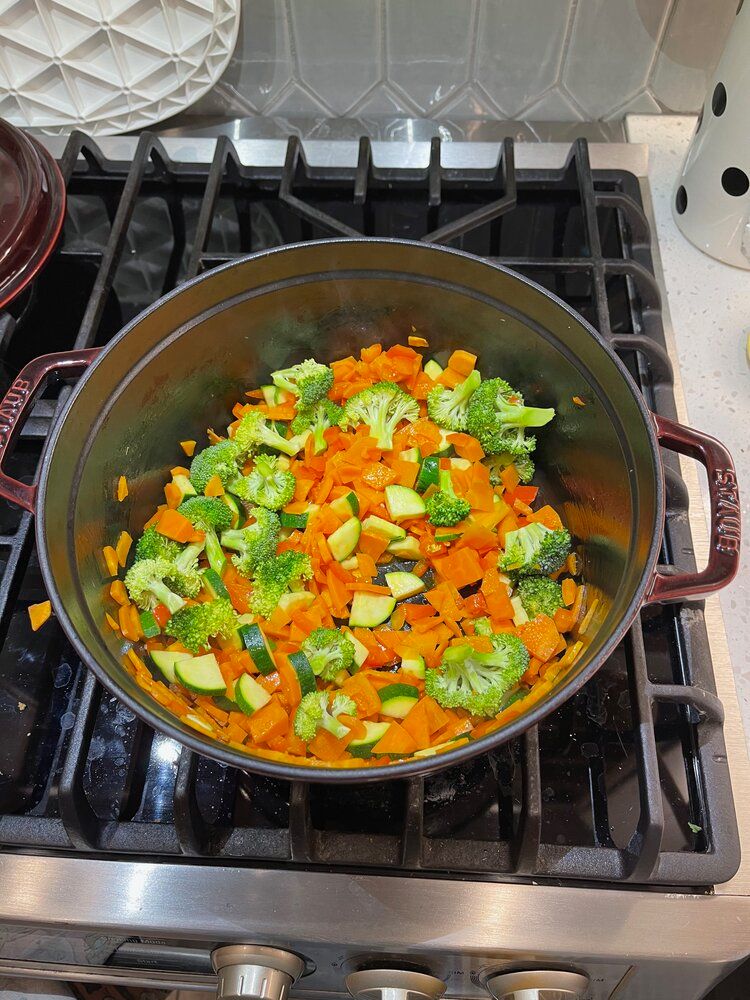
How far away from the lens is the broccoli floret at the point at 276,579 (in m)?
1.20

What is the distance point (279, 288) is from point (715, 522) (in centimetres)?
79

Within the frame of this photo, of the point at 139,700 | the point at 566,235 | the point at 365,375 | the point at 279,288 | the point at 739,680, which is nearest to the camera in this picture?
the point at 139,700

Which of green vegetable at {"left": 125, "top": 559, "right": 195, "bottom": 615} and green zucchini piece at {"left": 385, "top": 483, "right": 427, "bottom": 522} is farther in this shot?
green zucchini piece at {"left": 385, "top": 483, "right": 427, "bottom": 522}

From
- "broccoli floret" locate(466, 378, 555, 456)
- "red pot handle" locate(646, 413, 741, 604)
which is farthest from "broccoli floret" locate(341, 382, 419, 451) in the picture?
"red pot handle" locate(646, 413, 741, 604)

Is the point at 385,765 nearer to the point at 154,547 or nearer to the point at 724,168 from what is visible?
the point at 154,547

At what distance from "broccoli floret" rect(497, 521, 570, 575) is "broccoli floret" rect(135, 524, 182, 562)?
0.56m

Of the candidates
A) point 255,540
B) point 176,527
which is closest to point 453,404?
point 255,540

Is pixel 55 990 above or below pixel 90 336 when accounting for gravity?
below

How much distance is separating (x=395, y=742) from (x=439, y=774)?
90mm

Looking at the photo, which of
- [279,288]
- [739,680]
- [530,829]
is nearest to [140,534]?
[279,288]

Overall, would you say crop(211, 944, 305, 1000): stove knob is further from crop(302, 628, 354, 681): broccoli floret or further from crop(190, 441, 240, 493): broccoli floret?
crop(190, 441, 240, 493): broccoli floret

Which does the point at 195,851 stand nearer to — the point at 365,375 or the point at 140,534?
the point at 140,534

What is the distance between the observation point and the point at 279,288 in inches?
50.0

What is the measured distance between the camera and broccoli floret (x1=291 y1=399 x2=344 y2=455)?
137 centimetres
